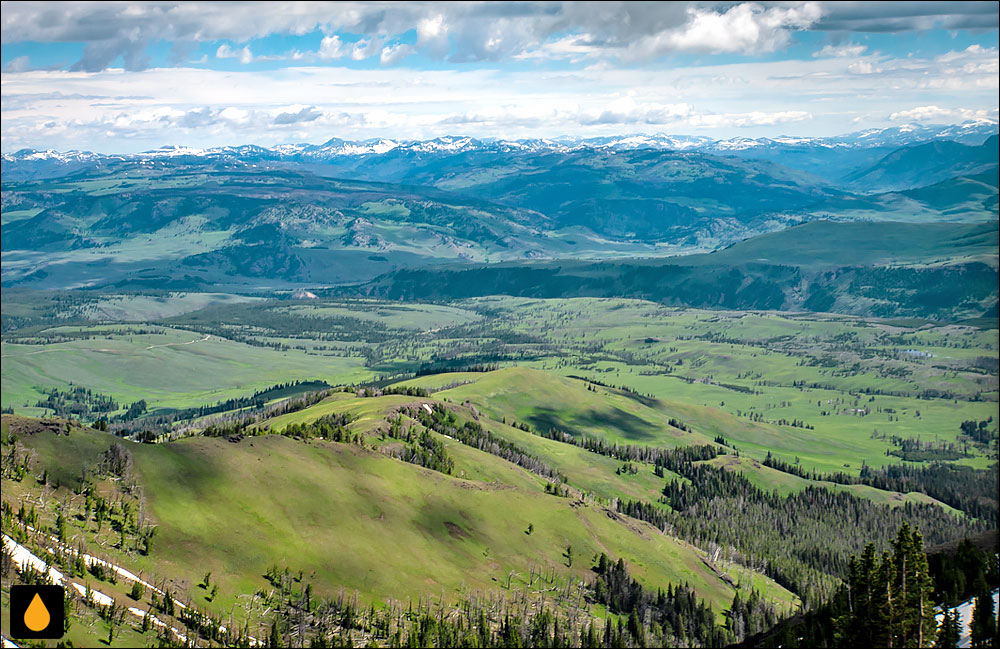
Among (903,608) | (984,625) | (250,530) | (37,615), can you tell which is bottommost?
(250,530)

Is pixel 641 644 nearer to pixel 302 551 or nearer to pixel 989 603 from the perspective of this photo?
pixel 302 551

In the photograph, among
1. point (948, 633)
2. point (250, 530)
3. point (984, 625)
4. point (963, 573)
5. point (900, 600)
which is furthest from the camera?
point (250, 530)

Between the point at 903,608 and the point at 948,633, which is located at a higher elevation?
the point at 903,608

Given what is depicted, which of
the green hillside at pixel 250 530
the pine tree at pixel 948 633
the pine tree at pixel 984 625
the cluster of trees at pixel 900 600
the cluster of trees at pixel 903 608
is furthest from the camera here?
the green hillside at pixel 250 530

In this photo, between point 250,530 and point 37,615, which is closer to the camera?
point 37,615

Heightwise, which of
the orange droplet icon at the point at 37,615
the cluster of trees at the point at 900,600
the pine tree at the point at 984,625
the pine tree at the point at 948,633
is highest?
the orange droplet icon at the point at 37,615

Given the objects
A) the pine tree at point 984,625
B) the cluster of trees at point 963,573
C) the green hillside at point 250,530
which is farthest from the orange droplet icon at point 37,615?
the cluster of trees at point 963,573

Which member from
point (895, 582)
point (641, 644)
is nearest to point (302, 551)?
point (641, 644)

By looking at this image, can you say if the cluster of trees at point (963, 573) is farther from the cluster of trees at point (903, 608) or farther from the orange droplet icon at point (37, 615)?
the orange droplet icon at point (37, 615)

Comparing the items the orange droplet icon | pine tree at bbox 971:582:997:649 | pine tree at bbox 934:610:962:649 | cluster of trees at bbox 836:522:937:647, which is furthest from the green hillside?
pine tree at bbox 971:582:997:649

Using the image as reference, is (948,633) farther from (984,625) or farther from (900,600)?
(900,600)

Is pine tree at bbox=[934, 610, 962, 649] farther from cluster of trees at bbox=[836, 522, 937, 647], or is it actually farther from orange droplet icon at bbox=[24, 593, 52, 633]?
orange droplet icon at bbox=[24, 593, 52, 633]

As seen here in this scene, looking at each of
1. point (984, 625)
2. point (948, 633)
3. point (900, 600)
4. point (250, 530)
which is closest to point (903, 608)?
point (900, 600)

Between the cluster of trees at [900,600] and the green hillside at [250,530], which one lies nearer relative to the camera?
the cluster of trees at [900,600]
